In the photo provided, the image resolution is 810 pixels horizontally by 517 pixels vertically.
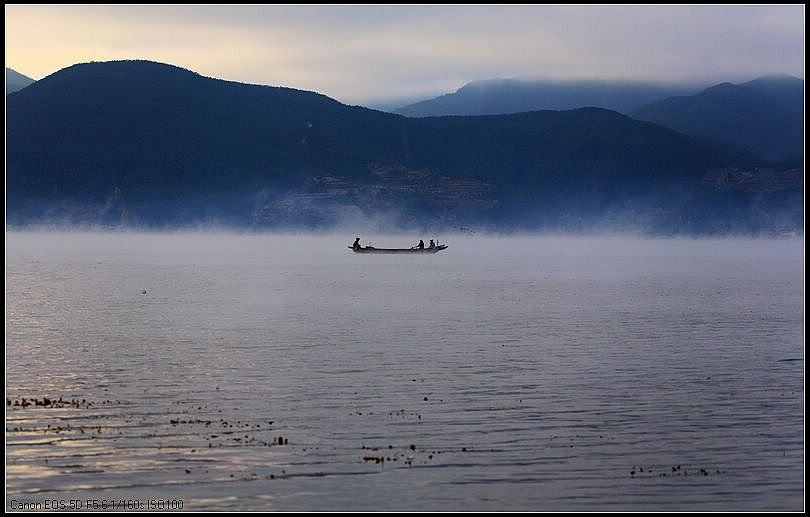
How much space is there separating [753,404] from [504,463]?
451 inches

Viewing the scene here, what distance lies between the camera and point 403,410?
103 ft

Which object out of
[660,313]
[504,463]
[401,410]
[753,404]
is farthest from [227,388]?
[660,313]

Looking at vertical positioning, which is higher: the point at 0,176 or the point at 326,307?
the point at 0,176

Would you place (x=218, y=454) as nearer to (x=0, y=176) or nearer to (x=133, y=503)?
(x=133, y=503)

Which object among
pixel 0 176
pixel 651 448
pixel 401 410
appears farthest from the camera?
pixel 0 176

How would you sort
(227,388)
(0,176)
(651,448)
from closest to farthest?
(651,448)
(227,388)
(0,176)

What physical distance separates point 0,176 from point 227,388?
19.3 metres

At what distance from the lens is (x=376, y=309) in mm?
70250

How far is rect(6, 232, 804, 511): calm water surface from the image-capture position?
23188 mm

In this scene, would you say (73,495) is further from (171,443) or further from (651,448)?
(651,448)

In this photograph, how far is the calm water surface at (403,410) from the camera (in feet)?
76.1

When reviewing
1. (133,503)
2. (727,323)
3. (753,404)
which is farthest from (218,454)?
(727,323)

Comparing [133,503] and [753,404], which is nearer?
[133,503]

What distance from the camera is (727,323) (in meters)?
61.7
